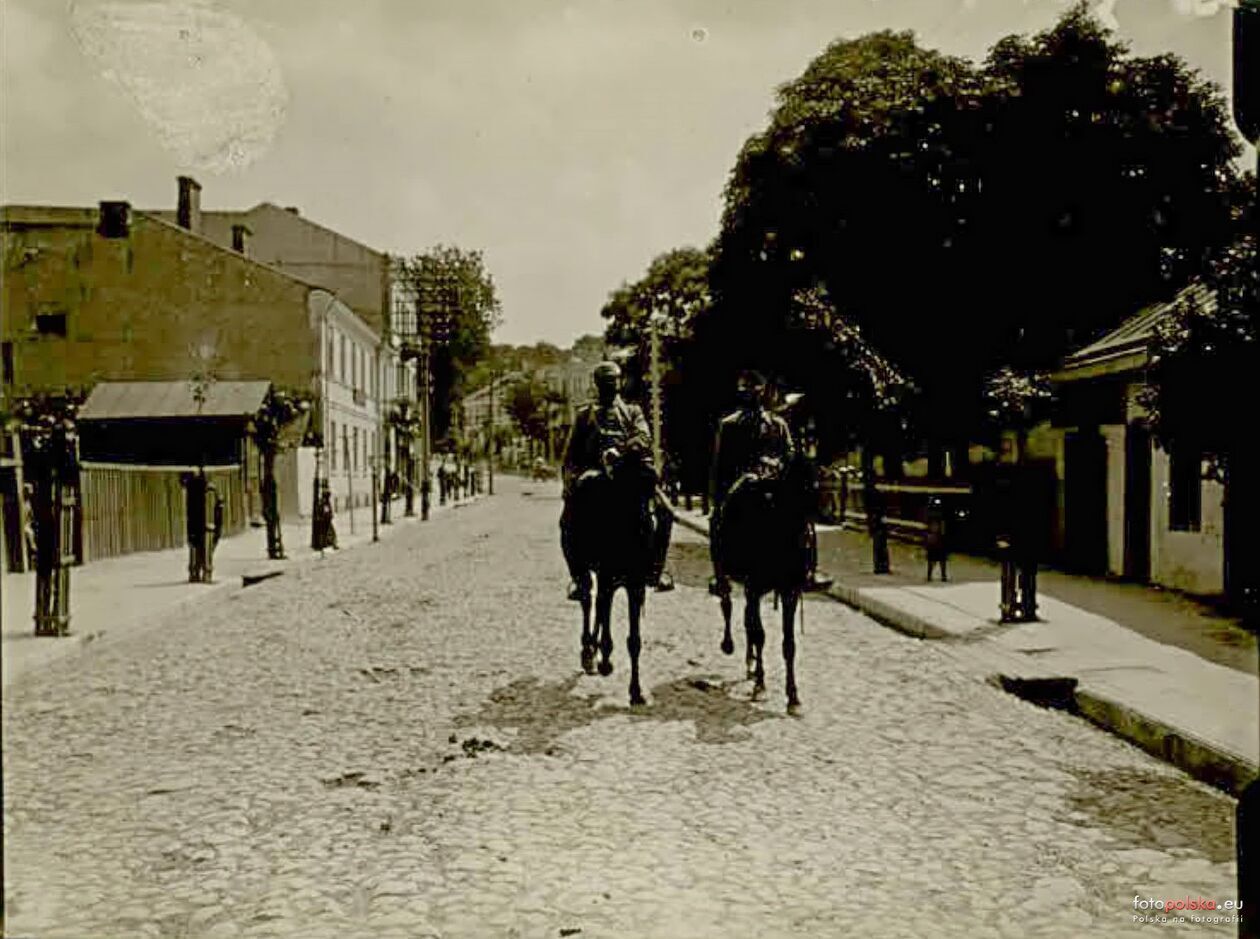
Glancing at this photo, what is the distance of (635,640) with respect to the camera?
6.71 metres

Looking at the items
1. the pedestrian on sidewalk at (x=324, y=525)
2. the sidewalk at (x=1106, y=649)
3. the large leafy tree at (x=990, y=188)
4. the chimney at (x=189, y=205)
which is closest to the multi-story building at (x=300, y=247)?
the chimney at (x=189, y=205)

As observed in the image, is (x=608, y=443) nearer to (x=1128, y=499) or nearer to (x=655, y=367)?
(x=655, y=367)

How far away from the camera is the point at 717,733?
5898 mm

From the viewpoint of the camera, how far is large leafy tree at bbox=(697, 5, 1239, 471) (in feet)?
10.2

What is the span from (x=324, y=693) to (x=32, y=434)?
16.1 feet

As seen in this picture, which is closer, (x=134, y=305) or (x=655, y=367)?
(x=134, y=305)

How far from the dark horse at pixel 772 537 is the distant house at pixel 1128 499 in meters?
2.30

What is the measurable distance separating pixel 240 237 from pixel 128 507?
1208 millimetres

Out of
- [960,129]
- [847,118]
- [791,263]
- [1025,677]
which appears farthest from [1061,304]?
[1025,677]

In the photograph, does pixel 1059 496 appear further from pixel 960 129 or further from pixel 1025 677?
pixel 960 129

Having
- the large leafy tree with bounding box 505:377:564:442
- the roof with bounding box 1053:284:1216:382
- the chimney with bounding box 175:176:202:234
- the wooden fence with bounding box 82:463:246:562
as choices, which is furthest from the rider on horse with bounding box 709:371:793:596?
the chimney with bounding box 175:176:202:234

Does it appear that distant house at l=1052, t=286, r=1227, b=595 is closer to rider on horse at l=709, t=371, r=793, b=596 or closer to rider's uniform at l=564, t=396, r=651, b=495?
rider on horse at l=709, t=371, r=793, b=596

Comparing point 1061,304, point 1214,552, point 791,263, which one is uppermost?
point 791,263

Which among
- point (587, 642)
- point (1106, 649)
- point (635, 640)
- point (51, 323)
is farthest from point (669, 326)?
point (1106, 649)
